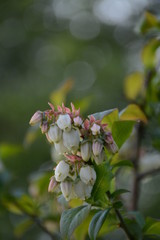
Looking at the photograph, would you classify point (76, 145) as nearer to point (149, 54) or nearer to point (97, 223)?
point (97, 223)

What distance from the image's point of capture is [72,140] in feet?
3.06

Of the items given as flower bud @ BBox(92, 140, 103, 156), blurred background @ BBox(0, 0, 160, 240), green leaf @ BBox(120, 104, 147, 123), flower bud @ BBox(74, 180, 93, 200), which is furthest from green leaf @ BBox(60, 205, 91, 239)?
blurred background @ BBox(0, 0, 160, 240)

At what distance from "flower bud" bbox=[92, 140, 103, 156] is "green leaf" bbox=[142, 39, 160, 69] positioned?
78cm

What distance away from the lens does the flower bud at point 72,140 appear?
934 mm

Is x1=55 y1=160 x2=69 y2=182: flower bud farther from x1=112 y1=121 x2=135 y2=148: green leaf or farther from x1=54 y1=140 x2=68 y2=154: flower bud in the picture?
x1=112 y1=121 x2=135 y2=148: green leaf

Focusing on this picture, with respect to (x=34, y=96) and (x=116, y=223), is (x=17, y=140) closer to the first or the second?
(x=34, y=96)

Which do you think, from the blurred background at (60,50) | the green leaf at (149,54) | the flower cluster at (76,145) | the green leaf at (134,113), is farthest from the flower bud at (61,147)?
the blurred background at (60,50)

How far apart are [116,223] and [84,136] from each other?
262 millimetres

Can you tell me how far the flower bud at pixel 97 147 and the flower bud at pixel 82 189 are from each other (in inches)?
3.5

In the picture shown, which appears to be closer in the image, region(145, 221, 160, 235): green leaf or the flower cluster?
the flower cluster

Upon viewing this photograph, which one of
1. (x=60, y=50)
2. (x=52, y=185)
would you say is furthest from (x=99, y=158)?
(x=60, y=50)

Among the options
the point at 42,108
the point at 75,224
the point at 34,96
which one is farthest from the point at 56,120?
the point at 34,96

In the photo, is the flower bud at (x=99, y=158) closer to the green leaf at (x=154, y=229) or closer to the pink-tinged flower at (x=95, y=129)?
the pink-tinged flower at (x=95, y=129)

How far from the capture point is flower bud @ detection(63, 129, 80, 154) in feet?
3.06
